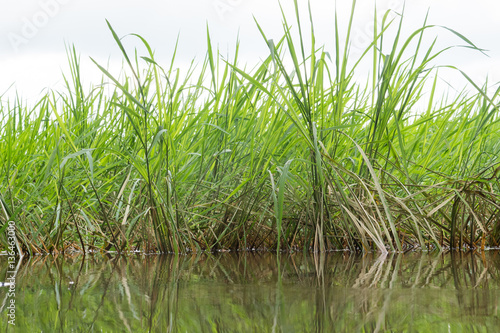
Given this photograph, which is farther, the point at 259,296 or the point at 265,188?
the point at 265,188

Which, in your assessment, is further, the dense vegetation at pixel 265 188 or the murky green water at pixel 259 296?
the dense vegetation at pixel 265 188

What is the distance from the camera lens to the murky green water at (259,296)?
2.49 feet

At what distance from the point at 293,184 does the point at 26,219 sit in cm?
100

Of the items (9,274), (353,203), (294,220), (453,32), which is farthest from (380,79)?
(9,274)

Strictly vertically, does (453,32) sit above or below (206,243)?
above

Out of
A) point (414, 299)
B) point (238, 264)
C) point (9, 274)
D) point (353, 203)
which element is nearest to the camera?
point (414, 299)

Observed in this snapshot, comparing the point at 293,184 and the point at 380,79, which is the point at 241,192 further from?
the point at 380,79

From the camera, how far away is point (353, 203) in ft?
5.72

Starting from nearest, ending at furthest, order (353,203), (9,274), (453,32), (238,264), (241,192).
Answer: (9,274) < (238,264) < (453,32) < (353,203) < (241,192)

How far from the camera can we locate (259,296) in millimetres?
976

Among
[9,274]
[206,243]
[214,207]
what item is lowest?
[9,274]

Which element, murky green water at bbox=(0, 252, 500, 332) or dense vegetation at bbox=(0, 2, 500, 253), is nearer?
murky green water at bbox=(0, 252, 500, 332)

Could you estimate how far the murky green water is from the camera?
0.76 m

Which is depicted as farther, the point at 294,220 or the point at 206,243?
the point at 294,220
